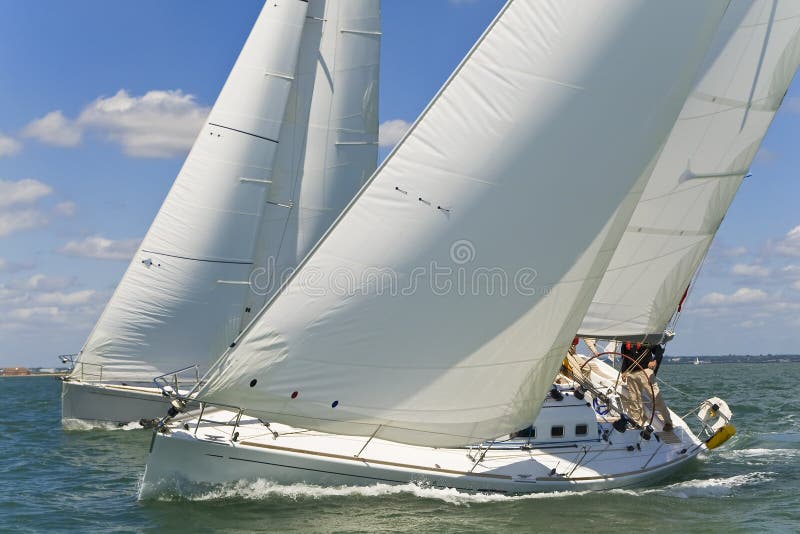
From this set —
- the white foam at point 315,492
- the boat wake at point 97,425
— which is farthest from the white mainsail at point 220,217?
the white foam at point 315,492

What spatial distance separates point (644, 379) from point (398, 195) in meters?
8.45

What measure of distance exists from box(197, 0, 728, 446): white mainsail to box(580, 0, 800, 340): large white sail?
375 cm

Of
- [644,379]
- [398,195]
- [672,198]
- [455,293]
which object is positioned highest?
[672,198]

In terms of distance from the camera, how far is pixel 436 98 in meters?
12.8

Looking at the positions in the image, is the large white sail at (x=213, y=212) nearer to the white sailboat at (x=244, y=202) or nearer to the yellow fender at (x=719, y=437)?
the white sailboat at (x=244, y=202)

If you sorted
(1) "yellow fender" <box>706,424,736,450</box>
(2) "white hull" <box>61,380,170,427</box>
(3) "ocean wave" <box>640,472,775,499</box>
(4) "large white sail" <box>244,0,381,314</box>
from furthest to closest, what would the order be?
(2) "white hull" <box>61,380,170,427</box>, (4) "large white sail" <box>244,0,381,314</box>, (1) "yellow fender" <box>706,424,736,450</box>, (3) "ocean wave" <box>640,472,775,499</box>

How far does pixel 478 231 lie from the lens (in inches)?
512

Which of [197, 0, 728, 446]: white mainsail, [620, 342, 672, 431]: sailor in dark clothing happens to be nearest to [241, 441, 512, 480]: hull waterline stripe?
[197, 0, 728, 446]: white mainsail

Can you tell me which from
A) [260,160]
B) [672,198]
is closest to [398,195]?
[672,198]

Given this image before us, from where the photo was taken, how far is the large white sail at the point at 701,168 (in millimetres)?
17172

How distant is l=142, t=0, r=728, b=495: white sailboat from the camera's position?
12.7 metres

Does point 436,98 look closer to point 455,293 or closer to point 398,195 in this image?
point 398,195

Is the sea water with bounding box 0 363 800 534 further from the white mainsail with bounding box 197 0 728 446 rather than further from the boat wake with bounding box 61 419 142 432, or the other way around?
the boat wake with bounding box 61 419 142 432

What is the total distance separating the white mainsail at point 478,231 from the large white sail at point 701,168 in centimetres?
375
